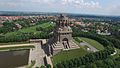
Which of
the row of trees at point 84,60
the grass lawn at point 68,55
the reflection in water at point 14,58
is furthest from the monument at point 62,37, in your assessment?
the reflection in water at point 14,58

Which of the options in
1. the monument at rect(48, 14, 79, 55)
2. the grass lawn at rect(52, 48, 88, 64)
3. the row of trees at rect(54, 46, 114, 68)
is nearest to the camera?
the row of trees at rect(54, 46, 114, 68)

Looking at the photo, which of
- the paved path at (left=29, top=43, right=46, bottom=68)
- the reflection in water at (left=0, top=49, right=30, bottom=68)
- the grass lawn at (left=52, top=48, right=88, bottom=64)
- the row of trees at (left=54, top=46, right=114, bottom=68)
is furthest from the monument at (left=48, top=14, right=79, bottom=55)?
the reflection in water at (left=0, top=49, right=30, bottom=68)

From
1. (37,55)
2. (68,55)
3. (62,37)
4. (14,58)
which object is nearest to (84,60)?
(68,55)

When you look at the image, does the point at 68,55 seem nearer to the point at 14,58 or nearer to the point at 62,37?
the point at 62,37

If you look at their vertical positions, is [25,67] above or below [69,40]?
below

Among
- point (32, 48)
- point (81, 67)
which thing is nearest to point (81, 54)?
point (81, 67)

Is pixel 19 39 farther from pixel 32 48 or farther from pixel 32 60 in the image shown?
pixel 32 60

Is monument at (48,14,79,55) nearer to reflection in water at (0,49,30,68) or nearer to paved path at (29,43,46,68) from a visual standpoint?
paved path at (29,43,46,68)

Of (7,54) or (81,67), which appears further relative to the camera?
(7,54)

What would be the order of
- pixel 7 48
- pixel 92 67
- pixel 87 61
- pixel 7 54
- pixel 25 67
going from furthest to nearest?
pixel 7 48
pixel 7 54
pixel 87 61
pixel 25 67
pixel 92 67

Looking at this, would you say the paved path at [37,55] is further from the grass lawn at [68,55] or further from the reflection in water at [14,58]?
the grass lawn at [68,55]
